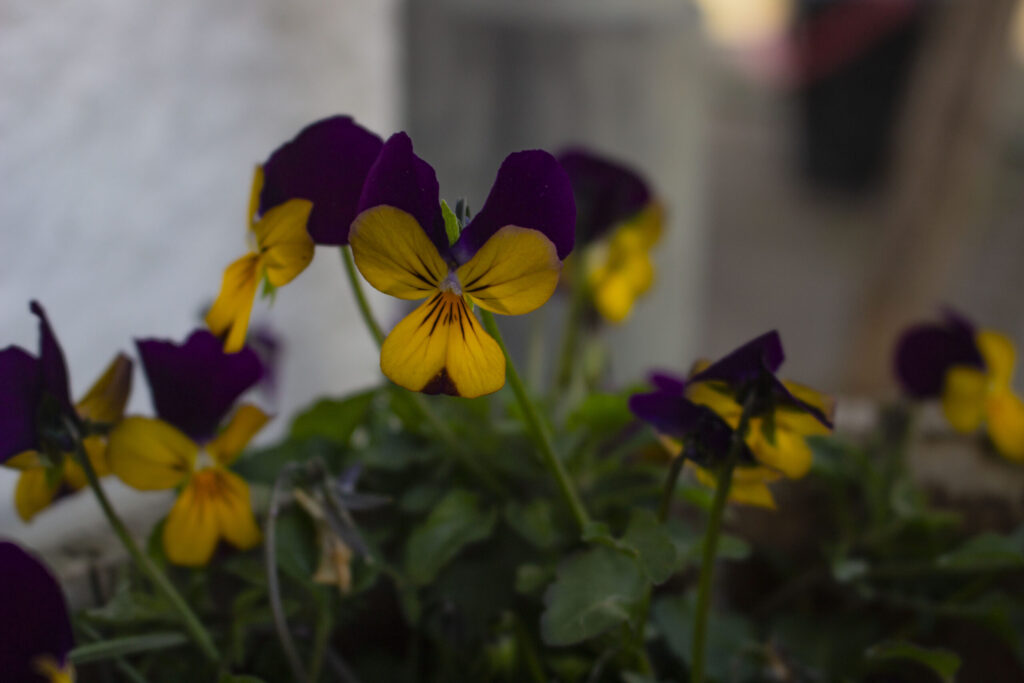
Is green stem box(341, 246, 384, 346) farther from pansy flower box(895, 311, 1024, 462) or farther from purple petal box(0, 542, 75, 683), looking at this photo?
pansy flower box(895, 311, 1024, 462)

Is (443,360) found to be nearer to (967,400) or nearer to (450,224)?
(450,224)

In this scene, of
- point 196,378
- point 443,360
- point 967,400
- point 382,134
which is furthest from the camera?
point 382,134

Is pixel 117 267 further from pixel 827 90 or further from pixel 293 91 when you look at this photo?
pixel 827 90

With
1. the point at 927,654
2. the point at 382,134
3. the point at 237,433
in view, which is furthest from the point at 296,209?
the point at 382,134

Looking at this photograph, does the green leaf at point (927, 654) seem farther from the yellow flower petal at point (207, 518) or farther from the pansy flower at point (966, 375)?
the yellow flower petal at point (207, 518)

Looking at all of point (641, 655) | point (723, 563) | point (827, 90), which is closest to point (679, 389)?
point (641, 655)

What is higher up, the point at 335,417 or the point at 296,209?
the point at 296,209
